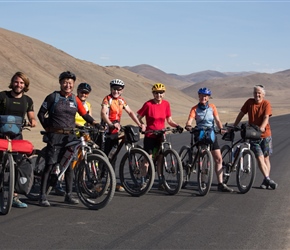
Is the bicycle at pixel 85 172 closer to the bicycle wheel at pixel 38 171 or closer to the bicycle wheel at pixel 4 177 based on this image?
the bicycle wheel at pixel 38 171

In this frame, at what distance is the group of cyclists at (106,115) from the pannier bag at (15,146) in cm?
47

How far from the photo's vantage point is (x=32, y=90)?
6588 cm

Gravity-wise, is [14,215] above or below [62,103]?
below

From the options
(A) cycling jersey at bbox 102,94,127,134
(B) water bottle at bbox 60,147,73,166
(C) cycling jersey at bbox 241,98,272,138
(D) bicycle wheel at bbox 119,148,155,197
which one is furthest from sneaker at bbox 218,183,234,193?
(B) water bottle at bbox 60,147,73,166

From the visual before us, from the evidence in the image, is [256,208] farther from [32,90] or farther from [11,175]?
[32,90]

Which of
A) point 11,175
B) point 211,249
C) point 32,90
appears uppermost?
point 32,90

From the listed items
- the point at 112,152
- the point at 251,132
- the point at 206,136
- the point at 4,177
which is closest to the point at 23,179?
the point at 4,177

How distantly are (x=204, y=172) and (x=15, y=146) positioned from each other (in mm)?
3259

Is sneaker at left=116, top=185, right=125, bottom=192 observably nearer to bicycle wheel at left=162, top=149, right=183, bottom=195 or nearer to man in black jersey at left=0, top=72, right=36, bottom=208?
bicycle wheel at left=162, top=149, right=183, bottom=195

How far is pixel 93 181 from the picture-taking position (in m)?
8.70

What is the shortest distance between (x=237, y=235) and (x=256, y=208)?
178 centimetres

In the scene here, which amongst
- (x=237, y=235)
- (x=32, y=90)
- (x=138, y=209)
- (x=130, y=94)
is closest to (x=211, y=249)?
(x=237, y=235)

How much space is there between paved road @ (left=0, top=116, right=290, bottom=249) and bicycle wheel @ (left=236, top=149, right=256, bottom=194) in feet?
0.58

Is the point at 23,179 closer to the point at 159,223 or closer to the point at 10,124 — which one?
the point at 10,124
